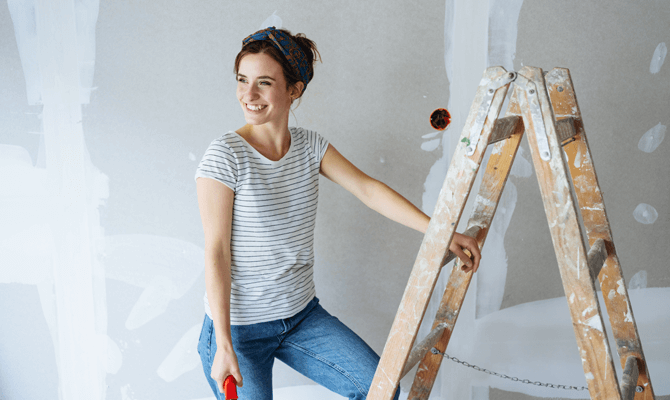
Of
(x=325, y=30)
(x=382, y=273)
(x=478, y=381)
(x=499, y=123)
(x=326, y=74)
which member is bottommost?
(x=478, y=381)

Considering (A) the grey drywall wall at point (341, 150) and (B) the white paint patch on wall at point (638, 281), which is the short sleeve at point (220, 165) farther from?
(B) the white paint patch on wall at point (638, 281)

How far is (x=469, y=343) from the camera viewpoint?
1823 mm

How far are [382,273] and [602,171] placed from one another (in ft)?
3.04

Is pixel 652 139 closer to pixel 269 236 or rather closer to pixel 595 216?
pixel 595 216

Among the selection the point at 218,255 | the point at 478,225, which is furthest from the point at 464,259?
the point at 218,255

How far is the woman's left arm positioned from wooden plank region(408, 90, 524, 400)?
0.09 m

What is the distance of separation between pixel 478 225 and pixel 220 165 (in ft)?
2.27

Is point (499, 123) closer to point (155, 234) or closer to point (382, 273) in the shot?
point (382, 273)

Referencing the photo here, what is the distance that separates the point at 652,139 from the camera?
5.72ft

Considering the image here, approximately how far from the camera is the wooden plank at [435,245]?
95 cm

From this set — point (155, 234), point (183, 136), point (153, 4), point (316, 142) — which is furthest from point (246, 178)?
point (153, 4)

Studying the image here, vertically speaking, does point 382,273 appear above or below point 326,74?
below

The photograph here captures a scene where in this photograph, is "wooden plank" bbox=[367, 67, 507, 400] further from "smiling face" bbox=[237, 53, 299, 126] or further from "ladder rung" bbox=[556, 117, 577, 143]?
"smiling face" bbox=[237, 53, 299, 126]

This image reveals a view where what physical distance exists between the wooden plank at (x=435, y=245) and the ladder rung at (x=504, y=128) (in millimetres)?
55
